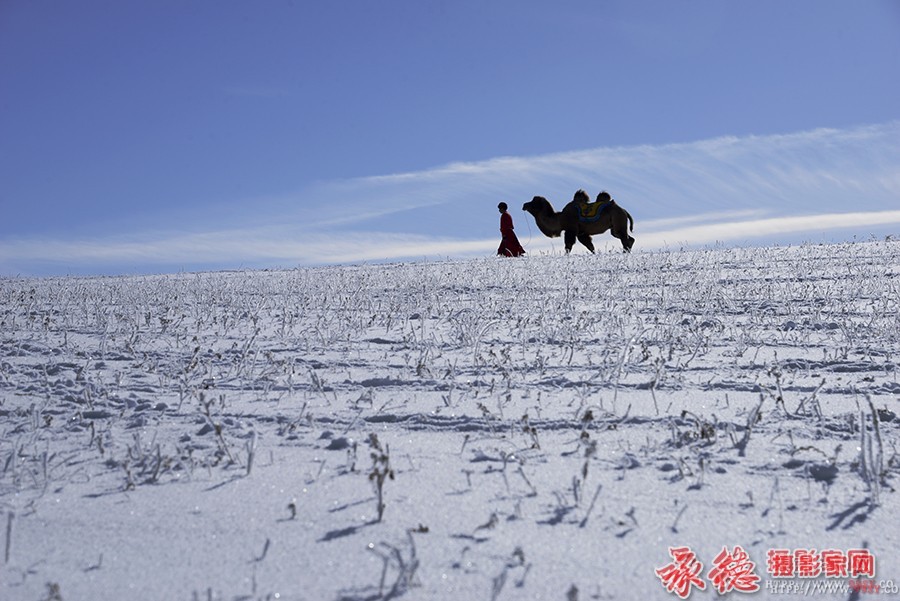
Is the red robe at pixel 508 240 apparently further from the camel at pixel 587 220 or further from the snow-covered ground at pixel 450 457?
the snow-covered ground at pixel 450 457

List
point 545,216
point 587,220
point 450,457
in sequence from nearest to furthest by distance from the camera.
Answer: point 450,457
point 587,220
point 545,216

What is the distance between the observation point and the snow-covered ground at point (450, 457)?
6.63ft

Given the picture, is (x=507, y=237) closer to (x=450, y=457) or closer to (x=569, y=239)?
(x=569, y=239)

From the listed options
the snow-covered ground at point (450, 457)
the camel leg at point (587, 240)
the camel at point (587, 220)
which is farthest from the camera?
the camel leg at point (587, 240)

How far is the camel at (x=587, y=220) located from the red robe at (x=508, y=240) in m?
1.38

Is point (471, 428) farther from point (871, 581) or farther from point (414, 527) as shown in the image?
point (871, 581)

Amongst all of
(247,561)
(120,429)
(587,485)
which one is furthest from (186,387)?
(587,485)

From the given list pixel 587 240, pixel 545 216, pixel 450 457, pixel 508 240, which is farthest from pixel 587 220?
pixel 450 457

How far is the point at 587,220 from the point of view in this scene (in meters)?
20.3

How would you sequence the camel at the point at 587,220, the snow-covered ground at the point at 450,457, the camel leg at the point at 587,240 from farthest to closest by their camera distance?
the camel leg at the point at 587,240, the camel at the point at 587,220, the snow-covered ground at the point at 450,457

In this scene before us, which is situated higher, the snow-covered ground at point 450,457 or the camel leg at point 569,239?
the camel leg at point 569,239

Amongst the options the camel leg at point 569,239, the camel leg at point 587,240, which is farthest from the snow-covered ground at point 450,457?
the camel leg at point 587,240

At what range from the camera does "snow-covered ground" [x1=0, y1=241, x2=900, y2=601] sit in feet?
6.63

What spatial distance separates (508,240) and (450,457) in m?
17.8
